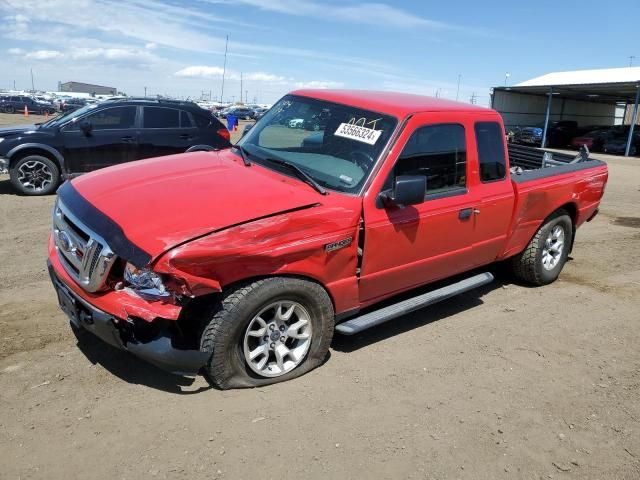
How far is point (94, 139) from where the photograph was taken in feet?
30.1

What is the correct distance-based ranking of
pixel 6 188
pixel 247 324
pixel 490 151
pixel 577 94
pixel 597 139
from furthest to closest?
pixel 577 94 < pixel 597 139 < pixel 6 188 < pixel 490 151 < pixel 247 324

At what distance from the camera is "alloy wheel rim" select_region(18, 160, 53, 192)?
888 centimetres

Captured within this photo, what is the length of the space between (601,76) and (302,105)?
3503 centimetres

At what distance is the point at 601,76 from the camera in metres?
33.5

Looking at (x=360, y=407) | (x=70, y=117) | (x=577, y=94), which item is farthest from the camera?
(x=577, y=94)

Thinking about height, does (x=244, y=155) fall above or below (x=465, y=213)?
above

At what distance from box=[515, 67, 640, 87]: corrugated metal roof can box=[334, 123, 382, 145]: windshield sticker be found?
2989cm

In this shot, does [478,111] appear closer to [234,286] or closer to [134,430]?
[234,286]

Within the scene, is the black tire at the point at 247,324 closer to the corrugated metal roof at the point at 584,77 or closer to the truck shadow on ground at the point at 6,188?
the truck shadow on ground at the point at 6,188

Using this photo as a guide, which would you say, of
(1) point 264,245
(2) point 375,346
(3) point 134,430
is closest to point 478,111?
(2) point 375,346

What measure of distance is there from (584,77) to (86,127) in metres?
34.2

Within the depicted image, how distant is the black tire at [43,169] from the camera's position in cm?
883

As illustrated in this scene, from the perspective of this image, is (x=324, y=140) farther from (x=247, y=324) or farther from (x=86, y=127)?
(x=86, y=127)

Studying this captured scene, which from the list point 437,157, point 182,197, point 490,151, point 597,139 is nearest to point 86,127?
point 182,197
